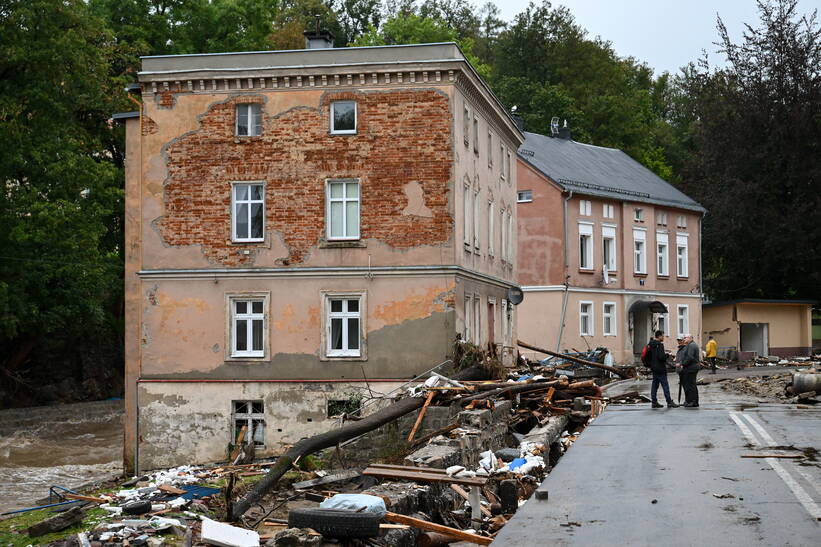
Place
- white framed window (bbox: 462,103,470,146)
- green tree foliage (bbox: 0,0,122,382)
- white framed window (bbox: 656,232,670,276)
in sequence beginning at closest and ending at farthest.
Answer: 1. white framed window (bbox: 462,103,470,146)
2. green tree foliage (bbox: 0,0,122,382)
3. white framed window (bbox: 656,232,670,276)

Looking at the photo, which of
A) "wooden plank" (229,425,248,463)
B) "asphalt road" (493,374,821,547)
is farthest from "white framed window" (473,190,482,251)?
"asphalt road" (493,374,821,547)

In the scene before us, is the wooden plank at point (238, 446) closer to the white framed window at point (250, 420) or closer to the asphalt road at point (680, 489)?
the white framed window at point (250, 420)

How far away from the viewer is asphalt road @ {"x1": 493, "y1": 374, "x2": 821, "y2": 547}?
35.8 ft

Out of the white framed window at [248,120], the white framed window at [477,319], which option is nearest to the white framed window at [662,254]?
the white framed window at [477,319]

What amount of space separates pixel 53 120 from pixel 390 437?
75.7 feet

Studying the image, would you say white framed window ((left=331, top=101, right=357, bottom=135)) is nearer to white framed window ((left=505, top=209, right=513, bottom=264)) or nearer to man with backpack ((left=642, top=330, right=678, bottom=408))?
man with backpack ((left=642, top=330, right=678, bottom=408))

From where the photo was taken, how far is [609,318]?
5303 centimetres

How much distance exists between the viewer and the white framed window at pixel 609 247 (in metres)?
53.3

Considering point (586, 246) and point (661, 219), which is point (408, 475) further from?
point (661, 219)

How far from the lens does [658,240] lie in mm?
56094

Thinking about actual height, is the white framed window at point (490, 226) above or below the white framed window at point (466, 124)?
below

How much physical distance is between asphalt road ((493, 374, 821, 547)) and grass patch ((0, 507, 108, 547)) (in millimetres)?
7931

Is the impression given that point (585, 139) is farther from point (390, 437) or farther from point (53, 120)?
point (390, 437)

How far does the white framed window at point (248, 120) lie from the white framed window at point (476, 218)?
7.10m
